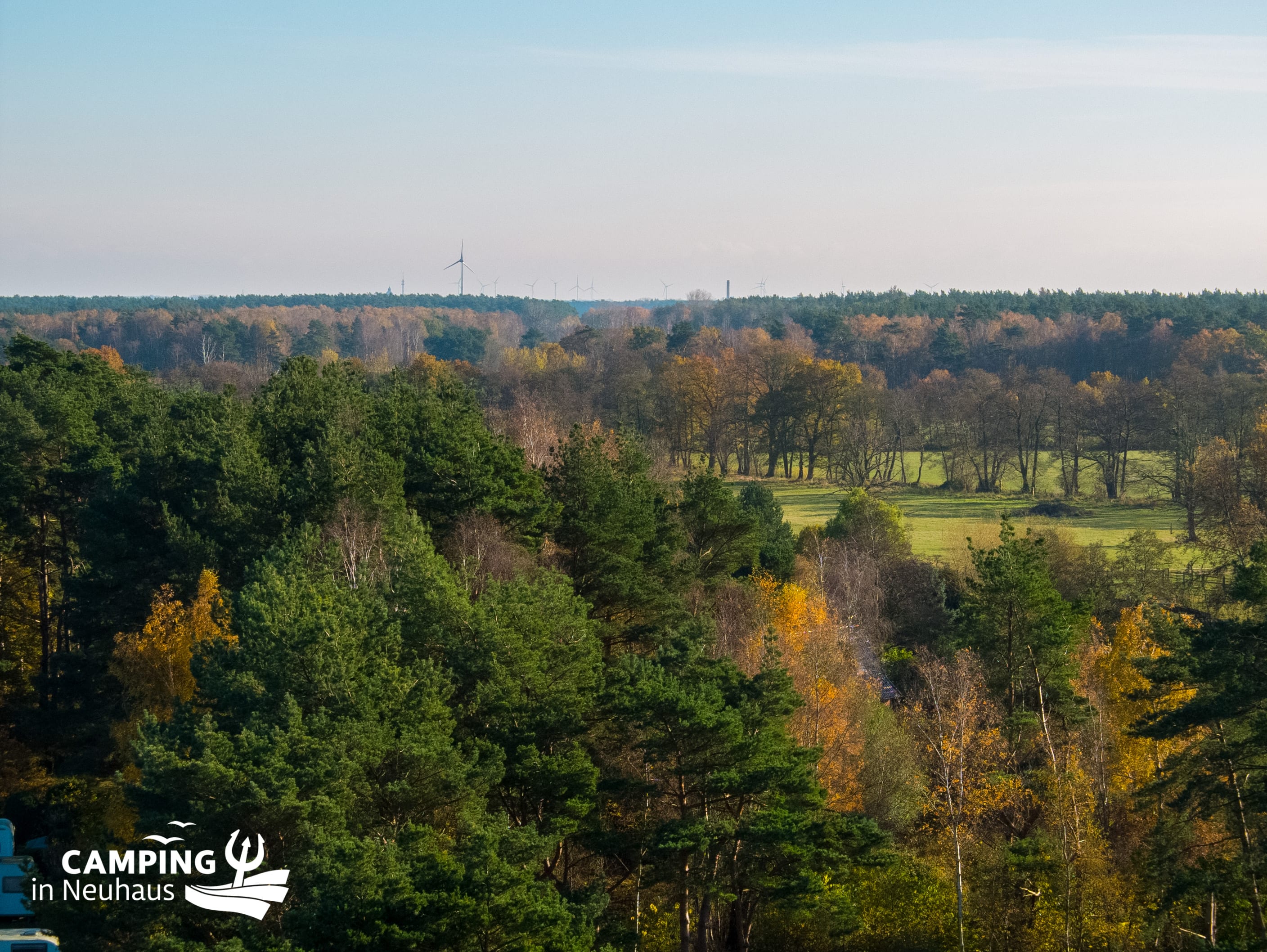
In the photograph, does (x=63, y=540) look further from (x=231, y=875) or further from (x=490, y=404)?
(x=490, y=404)

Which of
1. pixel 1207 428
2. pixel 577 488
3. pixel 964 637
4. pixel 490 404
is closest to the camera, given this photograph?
pixel 964 637

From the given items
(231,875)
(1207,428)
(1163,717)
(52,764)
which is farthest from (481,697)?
(1207,428)

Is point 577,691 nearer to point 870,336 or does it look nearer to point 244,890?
point 244,890

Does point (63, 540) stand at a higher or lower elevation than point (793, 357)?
lower

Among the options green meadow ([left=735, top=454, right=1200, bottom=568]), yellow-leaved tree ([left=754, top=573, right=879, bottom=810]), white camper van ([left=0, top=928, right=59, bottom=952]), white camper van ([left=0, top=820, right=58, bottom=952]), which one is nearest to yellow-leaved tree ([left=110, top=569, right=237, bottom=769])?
white camper van ([left=0, top=820, right=58, bottom=952])

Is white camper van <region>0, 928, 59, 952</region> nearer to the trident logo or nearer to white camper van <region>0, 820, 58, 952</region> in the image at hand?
white camper van <region>0, 820, 58, 952</region>

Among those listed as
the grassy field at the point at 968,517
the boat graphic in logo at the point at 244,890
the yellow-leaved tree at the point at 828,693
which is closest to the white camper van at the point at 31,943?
the boat graphic in logo at the point at 244,890

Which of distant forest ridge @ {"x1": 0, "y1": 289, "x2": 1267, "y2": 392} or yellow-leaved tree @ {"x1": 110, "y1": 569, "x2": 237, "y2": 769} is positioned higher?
distant forest ridge @ {"x1": 0, "y1": 289, "x2": 1267, "y2": 392}

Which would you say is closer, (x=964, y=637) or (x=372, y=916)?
(x=372, y=916)
